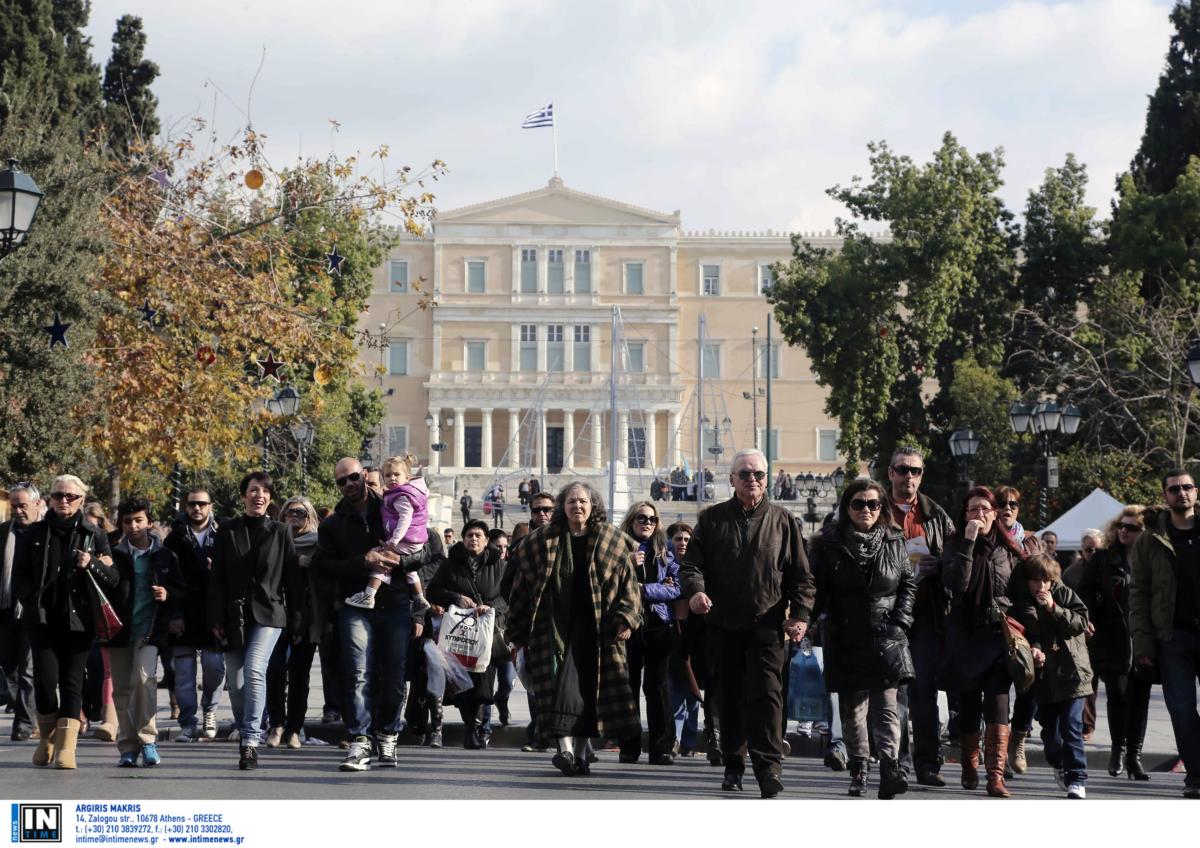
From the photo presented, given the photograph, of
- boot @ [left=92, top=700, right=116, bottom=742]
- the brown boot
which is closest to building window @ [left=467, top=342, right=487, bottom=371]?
boot @ [left=92, top=700, right=116, bottom=742]

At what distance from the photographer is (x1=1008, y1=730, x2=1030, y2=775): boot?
982cm

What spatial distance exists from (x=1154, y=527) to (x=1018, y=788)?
154 centimetres

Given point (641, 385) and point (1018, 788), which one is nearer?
point (1018, 788)

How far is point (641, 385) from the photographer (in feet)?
246

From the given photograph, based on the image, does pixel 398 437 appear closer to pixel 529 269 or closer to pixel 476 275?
pixel 476 275

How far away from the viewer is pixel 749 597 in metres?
8.45

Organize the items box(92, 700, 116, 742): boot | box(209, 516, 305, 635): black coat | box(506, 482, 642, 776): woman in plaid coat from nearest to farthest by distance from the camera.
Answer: box(506, 482, 642, 776): woman in plaid coat → box(209, 516, 305, 635): black coat → box(92, 700, 116, 742): boot

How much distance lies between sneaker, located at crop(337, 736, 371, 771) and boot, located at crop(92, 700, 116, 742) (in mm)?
2513

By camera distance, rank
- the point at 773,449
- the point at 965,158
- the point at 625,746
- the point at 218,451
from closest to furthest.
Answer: the point at 625,746, the point at 218,451, the point at 965,158, the point at 773,449

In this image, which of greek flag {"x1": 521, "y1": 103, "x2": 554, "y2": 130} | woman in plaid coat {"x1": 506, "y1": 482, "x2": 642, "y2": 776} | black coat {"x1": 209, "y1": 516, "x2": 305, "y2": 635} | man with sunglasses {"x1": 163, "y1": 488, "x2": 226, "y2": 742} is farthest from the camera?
greek flag {"x1": 521, "y1": 103, "x2": 554, "y2": 130}

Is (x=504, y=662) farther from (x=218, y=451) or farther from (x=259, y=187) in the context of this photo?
(x=218, y=451)

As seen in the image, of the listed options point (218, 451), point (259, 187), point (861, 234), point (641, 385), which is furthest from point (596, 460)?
point (259, 187)

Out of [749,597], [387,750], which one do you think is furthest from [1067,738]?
[387,750]

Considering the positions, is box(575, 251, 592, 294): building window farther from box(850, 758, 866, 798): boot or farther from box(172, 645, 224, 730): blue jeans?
box(850, 758, 866, 798): boot
